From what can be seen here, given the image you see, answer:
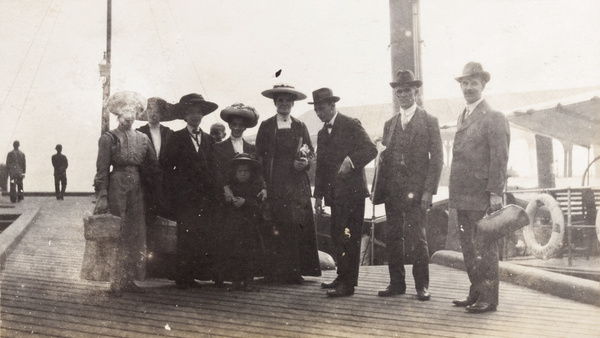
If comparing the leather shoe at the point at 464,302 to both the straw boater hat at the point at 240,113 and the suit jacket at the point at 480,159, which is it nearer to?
the suit jacket at the point at 480,159

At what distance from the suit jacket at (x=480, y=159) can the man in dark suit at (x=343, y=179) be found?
0.80 meters

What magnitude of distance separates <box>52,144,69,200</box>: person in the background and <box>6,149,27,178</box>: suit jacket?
802 mm

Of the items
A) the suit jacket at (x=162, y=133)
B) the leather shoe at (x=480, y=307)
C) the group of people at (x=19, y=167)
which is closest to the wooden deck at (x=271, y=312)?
the leather shoe at (x=480, y=307)

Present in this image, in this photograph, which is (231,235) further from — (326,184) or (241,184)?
(326,184)

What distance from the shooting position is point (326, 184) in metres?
5.00

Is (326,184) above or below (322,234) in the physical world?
above

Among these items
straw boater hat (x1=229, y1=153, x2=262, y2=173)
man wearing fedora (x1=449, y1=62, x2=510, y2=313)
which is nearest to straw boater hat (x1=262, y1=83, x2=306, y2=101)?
straw boater hat (x1=229, y1=153, x2=262, y2=173)

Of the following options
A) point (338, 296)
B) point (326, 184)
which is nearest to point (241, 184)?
point (326, 184)

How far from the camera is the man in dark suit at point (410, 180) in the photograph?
15.0 ft

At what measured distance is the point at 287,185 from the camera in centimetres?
526

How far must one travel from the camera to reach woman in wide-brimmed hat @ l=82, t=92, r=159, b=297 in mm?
4625

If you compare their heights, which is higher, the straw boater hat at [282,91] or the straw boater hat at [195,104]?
the straw boater hat at [282,91]

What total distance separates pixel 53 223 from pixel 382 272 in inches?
300

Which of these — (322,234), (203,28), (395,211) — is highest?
(203,28)
